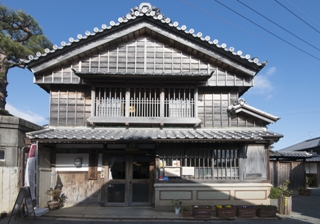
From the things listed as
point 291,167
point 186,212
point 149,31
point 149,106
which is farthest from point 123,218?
point 291,167

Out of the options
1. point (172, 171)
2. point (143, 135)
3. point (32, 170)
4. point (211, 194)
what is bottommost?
point (211, 194)

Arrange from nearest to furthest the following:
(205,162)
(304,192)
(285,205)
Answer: (285,205)
(205,162)
(304,192)

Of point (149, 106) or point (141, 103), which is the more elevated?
point (141, 103)

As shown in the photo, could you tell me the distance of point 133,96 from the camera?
1267 centimetres

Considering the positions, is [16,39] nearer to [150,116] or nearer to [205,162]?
[150,116]

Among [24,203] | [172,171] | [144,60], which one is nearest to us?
[24,203]

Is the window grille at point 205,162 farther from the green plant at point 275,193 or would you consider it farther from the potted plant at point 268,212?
the potted plant at point 268,212

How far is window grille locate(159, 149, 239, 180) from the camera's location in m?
11.6

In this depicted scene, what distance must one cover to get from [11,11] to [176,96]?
34.0 feet

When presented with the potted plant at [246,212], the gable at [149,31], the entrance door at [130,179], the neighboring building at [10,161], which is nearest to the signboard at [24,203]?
the neighboring building at [10,161]

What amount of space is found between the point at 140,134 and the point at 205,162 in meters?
2.91

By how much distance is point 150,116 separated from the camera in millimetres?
12539

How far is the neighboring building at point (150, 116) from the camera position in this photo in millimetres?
11562

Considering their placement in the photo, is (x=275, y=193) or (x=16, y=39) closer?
(x=275, y=193)
